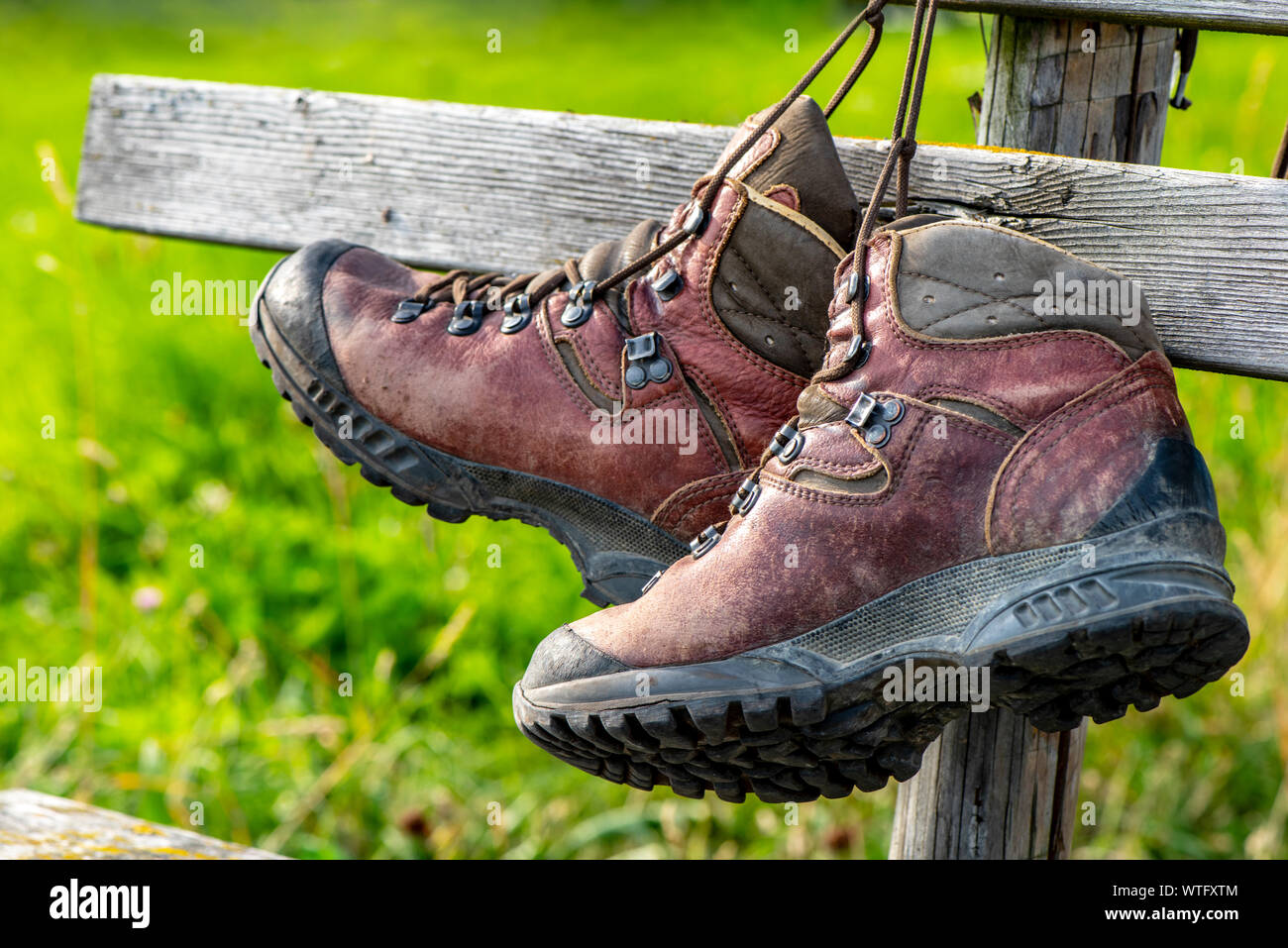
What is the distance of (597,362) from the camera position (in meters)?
1.26

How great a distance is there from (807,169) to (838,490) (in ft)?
1.22

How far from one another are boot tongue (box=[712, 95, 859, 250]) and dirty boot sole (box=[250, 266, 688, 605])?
39cm

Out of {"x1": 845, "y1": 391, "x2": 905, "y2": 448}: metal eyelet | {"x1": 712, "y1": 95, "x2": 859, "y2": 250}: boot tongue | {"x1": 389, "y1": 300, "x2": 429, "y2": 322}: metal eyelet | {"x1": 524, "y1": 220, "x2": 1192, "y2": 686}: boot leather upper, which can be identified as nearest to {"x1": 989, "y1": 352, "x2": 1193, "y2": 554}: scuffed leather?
{"x1": 524, "y1": 220, "x2": 1192, "y2": 686}: boot leather upper

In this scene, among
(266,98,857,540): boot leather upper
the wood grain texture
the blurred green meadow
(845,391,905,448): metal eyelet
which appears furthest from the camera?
the blurred green meadow

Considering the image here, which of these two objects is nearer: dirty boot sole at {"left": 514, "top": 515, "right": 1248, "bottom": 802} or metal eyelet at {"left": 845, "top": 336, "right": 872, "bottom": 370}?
dirty boot sole at {"left": 514, "top": 515, "right": 1248, "bottom": 802}

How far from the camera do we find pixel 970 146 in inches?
54.4

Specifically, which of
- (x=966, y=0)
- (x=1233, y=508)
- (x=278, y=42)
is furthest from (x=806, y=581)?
→ (x=278, y=42)

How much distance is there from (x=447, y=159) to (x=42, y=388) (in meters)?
2.18

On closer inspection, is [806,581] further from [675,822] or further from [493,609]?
[493,609]

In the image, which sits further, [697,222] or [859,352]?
[697,222]

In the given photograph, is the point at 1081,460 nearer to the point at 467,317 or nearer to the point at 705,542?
the point at 705,542

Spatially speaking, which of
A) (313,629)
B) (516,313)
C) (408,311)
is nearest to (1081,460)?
(516,313)

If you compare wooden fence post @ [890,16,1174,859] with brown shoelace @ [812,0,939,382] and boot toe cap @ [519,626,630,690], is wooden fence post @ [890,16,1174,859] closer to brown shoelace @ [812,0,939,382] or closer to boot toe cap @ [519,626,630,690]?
brown shoelace @ [812,0,939,382]

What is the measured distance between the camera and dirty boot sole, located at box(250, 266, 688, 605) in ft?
4.19
